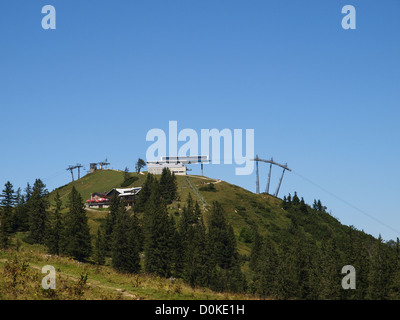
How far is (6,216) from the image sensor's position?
335ft

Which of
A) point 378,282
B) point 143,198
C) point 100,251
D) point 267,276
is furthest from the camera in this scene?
point 143,198

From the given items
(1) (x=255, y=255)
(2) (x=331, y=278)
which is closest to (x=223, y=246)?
(1) (x=255, y=255)

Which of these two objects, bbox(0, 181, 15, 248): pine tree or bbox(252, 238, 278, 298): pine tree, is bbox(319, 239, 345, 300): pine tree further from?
bbox(0, 181, 15, 248): pine tree

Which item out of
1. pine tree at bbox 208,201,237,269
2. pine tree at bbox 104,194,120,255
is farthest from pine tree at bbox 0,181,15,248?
pine tree at bbox 208,201,237,269

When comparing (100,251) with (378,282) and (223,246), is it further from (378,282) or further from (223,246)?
(378,282)

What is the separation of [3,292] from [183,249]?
7136 centimetres

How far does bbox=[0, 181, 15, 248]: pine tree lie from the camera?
91.3m

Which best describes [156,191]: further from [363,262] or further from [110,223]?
[363,262]

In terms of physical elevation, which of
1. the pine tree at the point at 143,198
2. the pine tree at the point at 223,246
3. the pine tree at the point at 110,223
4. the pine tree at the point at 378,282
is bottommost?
the pine tree at the point at 378,282

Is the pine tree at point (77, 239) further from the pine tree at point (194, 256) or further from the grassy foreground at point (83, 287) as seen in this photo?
→ the grassy foreground at point (83, 287)

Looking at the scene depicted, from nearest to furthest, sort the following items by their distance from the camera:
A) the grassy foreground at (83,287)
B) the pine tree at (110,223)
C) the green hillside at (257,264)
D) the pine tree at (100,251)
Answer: the grassy foreground at (83,287), the green hillside at (257,264), the pine tree at (100,251), the pine tree at (110,223)

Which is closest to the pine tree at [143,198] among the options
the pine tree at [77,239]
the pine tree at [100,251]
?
the pine tree at [100,251]

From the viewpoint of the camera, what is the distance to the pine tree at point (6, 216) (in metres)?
91.3

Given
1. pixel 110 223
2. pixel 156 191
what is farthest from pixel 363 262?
pixel 156 191
